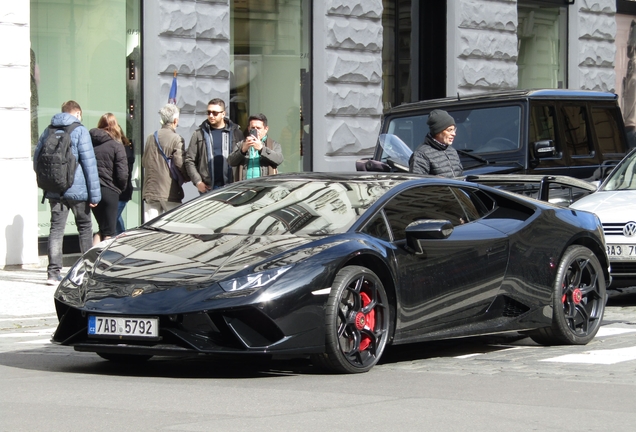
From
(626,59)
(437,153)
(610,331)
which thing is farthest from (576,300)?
(626,59)

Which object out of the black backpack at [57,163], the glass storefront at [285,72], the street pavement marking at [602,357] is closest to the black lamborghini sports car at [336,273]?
the street pavement marking at [602,357]

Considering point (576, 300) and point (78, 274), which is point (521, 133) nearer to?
point (576, 300)

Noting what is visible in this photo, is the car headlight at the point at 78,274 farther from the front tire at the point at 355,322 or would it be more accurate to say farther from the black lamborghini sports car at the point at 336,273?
the front tire at the point at 355,322

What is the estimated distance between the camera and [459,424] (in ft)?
19.0

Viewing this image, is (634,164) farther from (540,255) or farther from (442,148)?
(540,255)

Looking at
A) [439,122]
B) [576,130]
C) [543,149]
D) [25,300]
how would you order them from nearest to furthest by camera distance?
[439,122] < [25,300] < [543,149] < [576,130]

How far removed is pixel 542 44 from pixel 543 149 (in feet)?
35.4

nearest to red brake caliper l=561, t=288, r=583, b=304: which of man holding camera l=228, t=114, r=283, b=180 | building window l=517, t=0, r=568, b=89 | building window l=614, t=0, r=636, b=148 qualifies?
man holding camera l=228, t=114, r=283, b=180

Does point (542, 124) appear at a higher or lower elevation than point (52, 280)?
higher

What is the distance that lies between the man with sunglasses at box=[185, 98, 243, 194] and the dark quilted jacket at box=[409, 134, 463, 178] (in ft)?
9.44

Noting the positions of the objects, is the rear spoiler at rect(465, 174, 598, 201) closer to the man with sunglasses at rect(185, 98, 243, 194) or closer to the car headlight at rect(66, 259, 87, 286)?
the man with sunglasses at rect(185, 98, 243, 194)

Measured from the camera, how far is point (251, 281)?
7.12 metres

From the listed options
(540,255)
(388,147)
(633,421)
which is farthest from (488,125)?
(633,421)

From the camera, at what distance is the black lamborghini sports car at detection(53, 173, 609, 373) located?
23.4 ft
